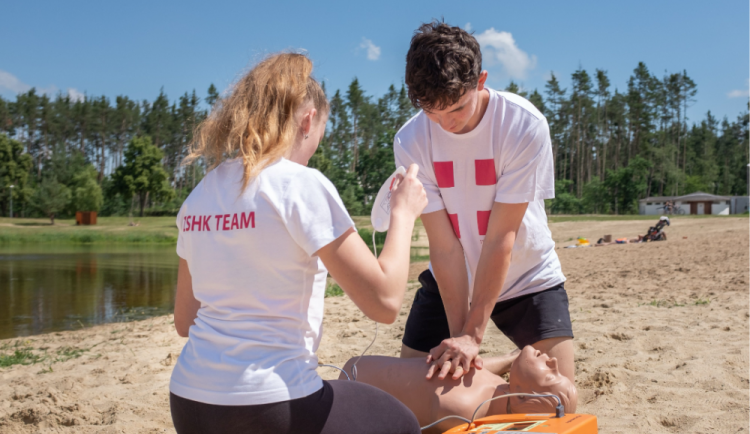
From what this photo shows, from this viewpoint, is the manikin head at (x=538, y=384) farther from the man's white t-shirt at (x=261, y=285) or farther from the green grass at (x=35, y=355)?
the green grass at (x=35, y=355)

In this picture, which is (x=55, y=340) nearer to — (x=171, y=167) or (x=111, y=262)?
(x=111, y=262)

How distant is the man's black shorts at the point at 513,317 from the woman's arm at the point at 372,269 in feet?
5.45

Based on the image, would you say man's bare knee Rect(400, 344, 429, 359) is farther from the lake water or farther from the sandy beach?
the lake water

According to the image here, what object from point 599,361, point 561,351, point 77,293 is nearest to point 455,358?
point 561,351

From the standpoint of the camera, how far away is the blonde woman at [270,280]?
5.21ft

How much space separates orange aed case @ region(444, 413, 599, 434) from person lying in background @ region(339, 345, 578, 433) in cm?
32

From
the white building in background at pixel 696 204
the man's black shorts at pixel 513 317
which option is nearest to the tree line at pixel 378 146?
the white building in background at pixel 696 204

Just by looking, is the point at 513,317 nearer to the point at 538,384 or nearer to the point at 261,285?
the point at 538,384

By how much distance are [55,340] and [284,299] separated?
6.98 m

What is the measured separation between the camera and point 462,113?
283 cm


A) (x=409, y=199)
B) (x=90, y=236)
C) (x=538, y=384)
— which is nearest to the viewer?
(x=409, y=199)

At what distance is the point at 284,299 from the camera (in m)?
1.63

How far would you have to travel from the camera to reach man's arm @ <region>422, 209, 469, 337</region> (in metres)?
3.19

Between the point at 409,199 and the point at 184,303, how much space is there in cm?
94
